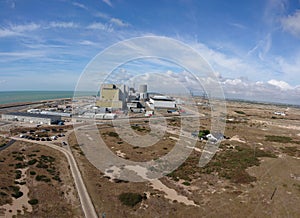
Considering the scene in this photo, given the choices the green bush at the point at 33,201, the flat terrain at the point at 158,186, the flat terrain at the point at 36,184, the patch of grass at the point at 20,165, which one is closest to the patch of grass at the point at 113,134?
the flat terrain at the point at 158,186

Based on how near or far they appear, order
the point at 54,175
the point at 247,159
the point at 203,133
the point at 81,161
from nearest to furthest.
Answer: the point at 54,175, the point at 81,161, the point at 247,159, the point at 203,133

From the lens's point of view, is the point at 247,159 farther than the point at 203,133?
No

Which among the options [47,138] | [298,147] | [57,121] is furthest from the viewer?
[57,121]

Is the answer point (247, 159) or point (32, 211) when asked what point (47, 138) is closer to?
point (32, 211)

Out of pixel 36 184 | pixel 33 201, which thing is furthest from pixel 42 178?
pixel 33 201

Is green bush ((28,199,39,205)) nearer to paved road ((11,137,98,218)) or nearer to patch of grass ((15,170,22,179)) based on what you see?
paved road ((11,137,98,218))

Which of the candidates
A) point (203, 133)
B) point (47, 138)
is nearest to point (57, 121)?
point (47, 138)

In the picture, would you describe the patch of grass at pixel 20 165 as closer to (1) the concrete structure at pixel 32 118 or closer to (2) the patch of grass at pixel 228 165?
(2) the patch of grass at pixel 228 165

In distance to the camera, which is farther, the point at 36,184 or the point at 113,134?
the point at 113,134

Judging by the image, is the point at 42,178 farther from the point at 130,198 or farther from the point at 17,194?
the point at 130,198
